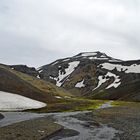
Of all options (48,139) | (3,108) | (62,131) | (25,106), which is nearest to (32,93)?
→ (25,106)

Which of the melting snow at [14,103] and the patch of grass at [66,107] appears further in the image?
the patch of grass at [66,107]

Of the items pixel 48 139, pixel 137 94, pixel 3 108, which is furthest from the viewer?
pixel 137 94

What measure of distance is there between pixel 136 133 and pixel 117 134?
2.67 m

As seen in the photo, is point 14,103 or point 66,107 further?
point 66,107

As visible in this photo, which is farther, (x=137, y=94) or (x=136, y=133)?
(x=137, y=94)

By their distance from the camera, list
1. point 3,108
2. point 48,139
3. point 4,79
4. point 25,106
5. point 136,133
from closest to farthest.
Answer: point 48,139 < point 136,133 < point 3,108 < point 25,106 < point 4,79

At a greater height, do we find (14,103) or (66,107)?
(14,103)

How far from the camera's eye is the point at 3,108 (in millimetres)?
84750

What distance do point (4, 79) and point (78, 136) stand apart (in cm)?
7705

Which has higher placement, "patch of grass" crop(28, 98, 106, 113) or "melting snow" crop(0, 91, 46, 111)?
"melting snow" crop(0, 91, 46, 111)

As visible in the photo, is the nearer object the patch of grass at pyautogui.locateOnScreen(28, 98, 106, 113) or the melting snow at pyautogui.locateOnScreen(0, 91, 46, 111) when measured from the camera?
the melting snow at pyautogui.locateOnScreen(0, 91, 46, 111)

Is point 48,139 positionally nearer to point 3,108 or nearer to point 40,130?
point 40,130

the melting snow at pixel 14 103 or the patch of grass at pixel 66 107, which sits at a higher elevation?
the melting snow at pixel 14 103

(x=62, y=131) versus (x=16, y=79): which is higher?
(x=16, y=79)
